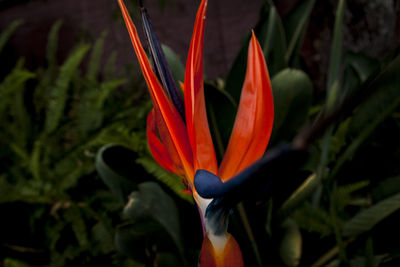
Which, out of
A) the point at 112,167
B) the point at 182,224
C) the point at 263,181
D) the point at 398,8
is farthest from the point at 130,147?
the point at 398,8

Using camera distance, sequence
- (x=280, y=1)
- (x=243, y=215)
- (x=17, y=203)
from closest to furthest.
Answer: (x=243, y=215)
(x=17, y=203)
(x=280, y=1)

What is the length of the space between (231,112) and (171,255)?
0.74 feet

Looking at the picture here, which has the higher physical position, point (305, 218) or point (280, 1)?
point (280, 1)

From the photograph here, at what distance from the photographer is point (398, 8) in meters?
0.96

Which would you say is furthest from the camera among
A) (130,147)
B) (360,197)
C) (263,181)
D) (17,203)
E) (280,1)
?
(280,1)

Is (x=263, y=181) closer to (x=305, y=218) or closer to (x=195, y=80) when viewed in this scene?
(x=195, y=80)

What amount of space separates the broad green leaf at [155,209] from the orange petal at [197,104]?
234 millimetres

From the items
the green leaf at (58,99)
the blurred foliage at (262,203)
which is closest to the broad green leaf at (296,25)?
the blurred foliage at (262,203)

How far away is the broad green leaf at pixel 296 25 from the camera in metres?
0.71

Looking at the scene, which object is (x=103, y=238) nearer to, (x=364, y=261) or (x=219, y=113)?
(x=219, y=113)

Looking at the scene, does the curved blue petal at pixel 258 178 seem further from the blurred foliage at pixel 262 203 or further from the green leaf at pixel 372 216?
the green leaf at pixel 372 216

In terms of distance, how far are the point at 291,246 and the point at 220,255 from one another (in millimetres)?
316

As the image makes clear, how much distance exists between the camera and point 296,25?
75cm

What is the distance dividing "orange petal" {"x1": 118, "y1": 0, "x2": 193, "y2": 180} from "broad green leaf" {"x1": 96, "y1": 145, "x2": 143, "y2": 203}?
11.5 inches
